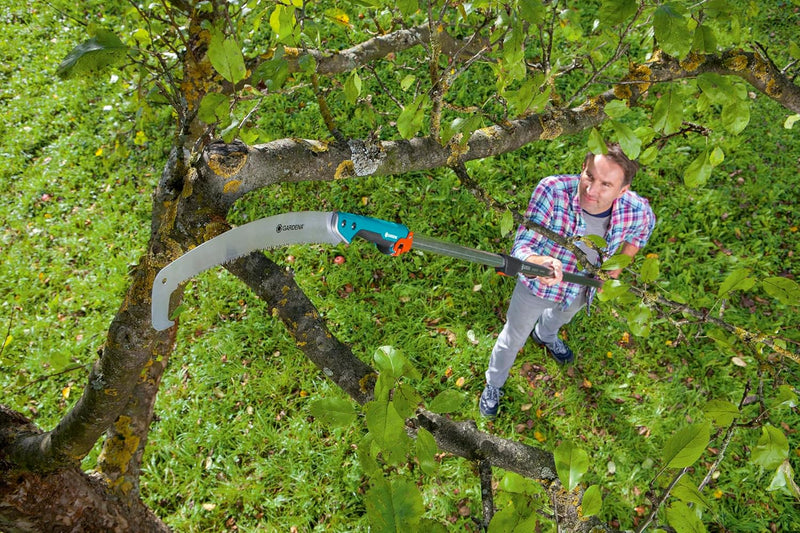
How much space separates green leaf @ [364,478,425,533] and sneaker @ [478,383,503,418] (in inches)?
118

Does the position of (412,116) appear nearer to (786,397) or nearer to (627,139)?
(627,139)

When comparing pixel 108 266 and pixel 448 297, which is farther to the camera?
pixel 108 266

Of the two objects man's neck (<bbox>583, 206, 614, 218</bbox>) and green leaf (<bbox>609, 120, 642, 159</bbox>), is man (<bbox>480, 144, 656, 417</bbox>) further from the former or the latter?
green leaf (<bbox>609, 120, 642, 159</bbox>)

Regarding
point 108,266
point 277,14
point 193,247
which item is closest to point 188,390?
point 108,266

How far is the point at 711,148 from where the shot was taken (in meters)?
1.65

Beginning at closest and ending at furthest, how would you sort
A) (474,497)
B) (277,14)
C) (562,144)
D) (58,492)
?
(277,14) < (58,492) < (474,497) < (562,144)

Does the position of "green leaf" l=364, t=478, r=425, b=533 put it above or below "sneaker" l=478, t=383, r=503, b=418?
above

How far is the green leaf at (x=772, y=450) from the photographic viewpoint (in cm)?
→ 129

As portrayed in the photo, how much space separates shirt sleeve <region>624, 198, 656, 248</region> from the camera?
3176mm

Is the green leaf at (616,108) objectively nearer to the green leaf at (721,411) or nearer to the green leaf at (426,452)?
the green leaf at (721,411)

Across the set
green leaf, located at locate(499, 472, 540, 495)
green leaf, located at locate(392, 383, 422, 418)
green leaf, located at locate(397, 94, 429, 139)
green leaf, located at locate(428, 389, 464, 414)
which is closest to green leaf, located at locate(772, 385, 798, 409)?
green leaf, located at locate(499, 472, 540, 495)

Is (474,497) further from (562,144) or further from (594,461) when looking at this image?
(562,144)

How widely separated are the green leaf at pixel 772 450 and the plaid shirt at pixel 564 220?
1.83 m

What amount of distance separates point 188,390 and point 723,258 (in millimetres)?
5048
